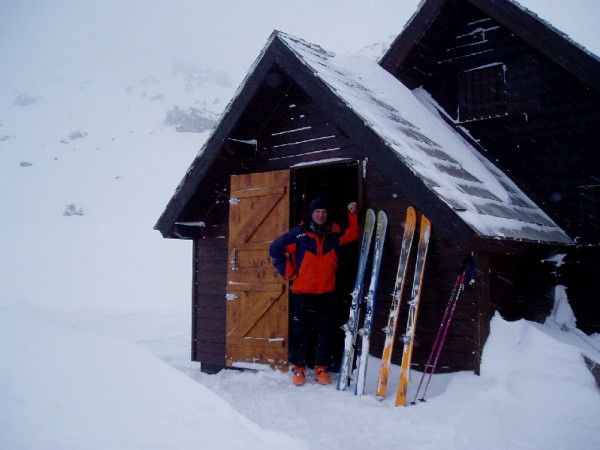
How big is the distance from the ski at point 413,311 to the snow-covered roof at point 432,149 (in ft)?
1.92

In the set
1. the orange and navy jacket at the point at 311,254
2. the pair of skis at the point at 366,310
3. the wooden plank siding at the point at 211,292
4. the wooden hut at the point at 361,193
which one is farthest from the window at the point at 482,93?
the wooden plank siding at the point at 211,292

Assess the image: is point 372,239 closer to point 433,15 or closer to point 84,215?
point 433,15

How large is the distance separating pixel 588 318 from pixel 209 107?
8035cm

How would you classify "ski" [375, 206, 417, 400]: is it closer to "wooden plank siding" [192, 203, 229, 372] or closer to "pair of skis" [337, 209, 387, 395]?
"pair of skis" [337, 209, 387, 395]

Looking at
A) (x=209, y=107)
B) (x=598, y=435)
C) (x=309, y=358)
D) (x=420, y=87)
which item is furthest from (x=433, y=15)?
(x=209, y=107)

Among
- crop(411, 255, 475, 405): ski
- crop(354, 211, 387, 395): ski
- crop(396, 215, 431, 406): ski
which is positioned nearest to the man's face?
crop(354, 211, 387, 395): ski

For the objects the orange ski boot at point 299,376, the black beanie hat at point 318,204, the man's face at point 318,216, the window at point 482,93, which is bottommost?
the orange ski boot at point 299,376

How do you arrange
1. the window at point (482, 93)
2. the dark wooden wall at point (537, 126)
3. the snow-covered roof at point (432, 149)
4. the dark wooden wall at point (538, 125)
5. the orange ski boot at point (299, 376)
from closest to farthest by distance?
the snow-covered roof at point (432, 149)
the orange ski boot at point (299, 376)
the dark wooden wall at point (537, 126)
the dark wooden wall at point (538, 125)
the window at point (482, 93)

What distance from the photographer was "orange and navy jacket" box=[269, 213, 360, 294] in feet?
18.5

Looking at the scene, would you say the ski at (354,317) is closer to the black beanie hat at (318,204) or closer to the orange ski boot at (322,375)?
the orange ski boot at (322,375)

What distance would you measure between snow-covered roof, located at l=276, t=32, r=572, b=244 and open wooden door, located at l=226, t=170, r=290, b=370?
1596 mm

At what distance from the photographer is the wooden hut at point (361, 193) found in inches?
197

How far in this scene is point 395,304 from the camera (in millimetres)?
5105

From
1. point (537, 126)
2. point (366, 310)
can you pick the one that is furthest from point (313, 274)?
point (537, 126)
